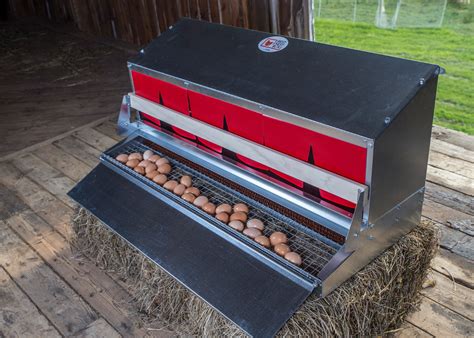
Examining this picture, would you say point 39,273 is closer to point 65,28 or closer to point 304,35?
point 304,35

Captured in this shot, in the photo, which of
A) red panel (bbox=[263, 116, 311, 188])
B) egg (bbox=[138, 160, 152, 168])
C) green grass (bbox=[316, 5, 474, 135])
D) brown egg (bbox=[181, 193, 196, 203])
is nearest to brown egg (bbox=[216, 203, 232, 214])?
brown egg (bbox=[181, 193, 196, 203])

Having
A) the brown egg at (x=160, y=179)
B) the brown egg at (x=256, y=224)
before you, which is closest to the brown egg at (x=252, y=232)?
the brown egg at (x=256, y=224)

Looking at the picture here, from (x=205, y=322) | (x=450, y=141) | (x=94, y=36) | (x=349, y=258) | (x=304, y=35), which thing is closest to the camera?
(x=349, y=258)

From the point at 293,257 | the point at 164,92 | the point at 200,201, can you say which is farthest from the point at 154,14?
the point at 293,257

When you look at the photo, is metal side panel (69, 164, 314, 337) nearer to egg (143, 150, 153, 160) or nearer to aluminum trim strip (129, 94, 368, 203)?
egg (143, 150, 153, 160)

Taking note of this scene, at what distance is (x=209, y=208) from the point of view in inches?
77.3

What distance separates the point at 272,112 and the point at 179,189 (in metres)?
0.58

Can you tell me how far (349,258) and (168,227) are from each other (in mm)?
741

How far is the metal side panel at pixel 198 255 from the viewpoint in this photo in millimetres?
1577

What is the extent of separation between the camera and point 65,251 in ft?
8.71

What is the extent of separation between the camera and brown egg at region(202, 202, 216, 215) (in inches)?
76.9

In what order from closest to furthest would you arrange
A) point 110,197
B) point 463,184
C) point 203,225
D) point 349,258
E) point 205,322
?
point 349,258, point 205,322, point 203,225, point 110,197, point 463,184

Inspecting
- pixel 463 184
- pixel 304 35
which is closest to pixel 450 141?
pixel 463 184

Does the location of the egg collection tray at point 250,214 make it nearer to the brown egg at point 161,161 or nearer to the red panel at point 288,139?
the brown egg at point 161,161
